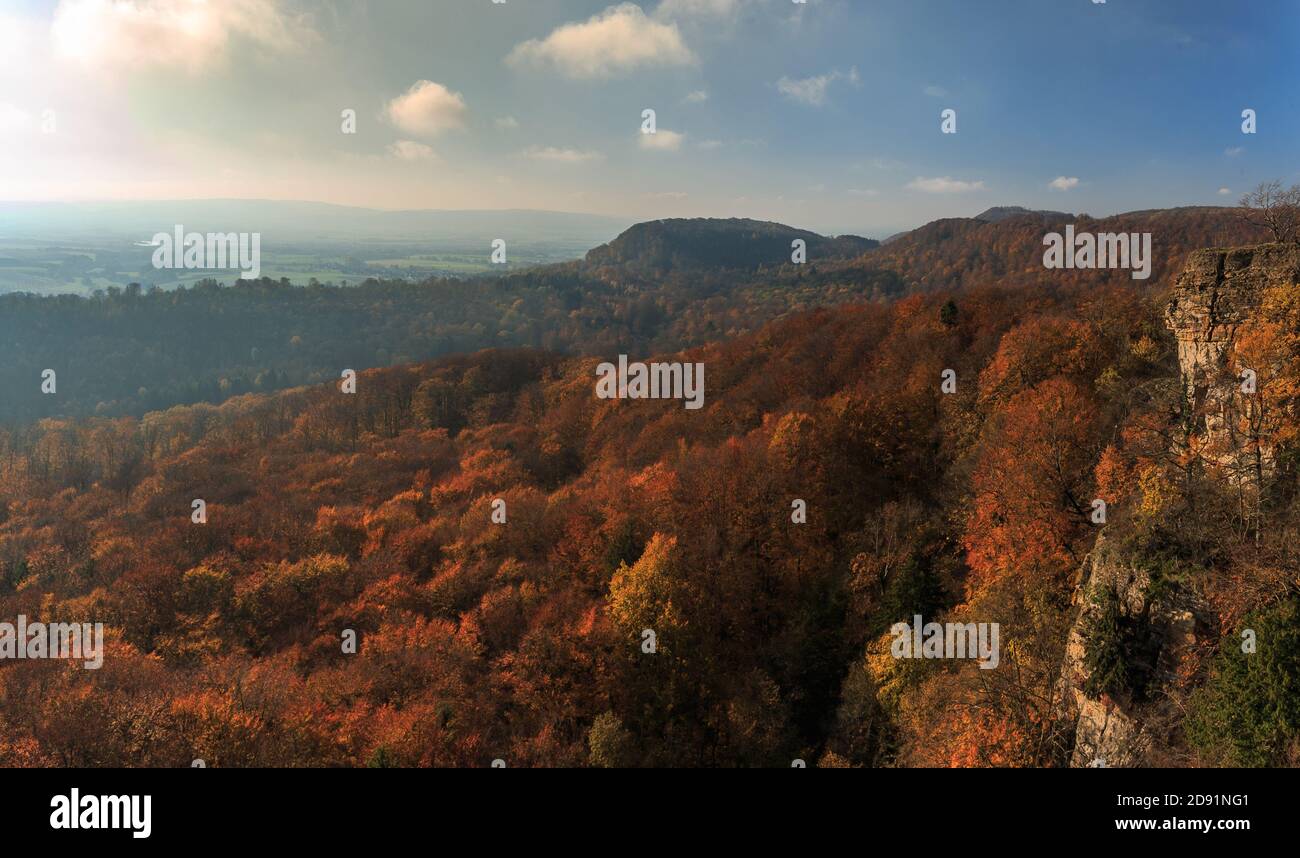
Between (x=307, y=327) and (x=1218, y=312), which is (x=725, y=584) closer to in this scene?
(x=1218, y=312)

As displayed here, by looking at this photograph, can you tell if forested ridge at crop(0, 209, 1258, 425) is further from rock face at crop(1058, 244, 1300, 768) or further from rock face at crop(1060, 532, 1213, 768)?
rock face at crop(1060, 532, 1213, 768)

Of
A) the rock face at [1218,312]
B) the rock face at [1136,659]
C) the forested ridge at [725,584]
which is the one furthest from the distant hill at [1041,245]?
the rock face at [1136,659]

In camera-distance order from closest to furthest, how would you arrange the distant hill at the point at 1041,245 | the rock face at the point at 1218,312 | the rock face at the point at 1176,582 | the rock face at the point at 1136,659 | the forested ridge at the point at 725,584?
the rock face at the point at 1136,659, the rock face at the point at 1176,582, the rock face at the point at 1218,312, the forested ridge at the point at 725,584, the distant hill at the point at 1041,245

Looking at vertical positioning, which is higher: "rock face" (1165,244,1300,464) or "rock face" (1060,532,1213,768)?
"rock face" (1165,244,1300,464)

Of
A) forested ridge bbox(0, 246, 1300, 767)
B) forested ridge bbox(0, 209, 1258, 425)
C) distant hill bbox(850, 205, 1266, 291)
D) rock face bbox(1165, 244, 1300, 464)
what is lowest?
forested ridge bbox(0, 246, 1300, 767)

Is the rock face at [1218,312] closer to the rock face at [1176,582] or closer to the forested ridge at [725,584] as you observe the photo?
the rock face at [1176,582]

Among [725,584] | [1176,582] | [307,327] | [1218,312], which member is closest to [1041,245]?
[725,584]

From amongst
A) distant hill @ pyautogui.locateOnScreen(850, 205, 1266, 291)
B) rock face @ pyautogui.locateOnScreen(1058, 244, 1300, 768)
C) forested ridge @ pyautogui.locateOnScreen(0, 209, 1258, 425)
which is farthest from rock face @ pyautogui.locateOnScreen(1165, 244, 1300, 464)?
forested ridge @ pyautogui.locateOnScreen(0, 209, 1258, 425)
